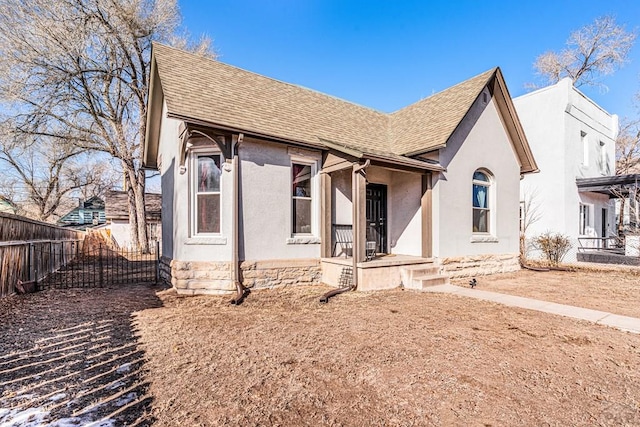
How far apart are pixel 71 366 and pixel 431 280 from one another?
731 centimetres

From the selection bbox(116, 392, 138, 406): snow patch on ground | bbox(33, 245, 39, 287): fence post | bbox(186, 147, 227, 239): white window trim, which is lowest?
bbox(116, 392, 138, 406): snow patch on ground

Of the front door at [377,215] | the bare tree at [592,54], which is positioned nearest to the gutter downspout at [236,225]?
the front door at [377,215]

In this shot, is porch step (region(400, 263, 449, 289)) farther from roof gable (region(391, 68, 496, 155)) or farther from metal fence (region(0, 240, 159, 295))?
metal fence (region(0, 240, 159, 295))

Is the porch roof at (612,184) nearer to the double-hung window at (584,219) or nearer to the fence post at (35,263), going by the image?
the double-hung window at (584,219)

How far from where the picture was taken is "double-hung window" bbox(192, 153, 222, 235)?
25.3 ft

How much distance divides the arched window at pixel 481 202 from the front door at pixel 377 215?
2.89 meters

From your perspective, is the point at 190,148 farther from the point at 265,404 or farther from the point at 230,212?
the point at 265,404

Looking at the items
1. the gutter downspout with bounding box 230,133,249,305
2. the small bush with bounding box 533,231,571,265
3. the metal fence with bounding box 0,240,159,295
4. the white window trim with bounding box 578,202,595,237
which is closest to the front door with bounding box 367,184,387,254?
the gutter downspout with bounding box 230,133,249,305

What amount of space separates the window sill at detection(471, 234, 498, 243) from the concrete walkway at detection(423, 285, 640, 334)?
8.15 feet

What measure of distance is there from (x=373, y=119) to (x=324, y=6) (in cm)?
543

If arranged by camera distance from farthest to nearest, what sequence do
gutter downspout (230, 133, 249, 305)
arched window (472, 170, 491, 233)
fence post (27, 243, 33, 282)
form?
arched window (472, 170, 491, 233) → fence post (27, 243, 33, 282) → gutter downspout (230, 133, 249, 305)

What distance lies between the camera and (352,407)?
2.81 meters

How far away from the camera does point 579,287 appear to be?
328 inches

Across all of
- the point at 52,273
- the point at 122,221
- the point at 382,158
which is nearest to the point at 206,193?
the point at 382,158
